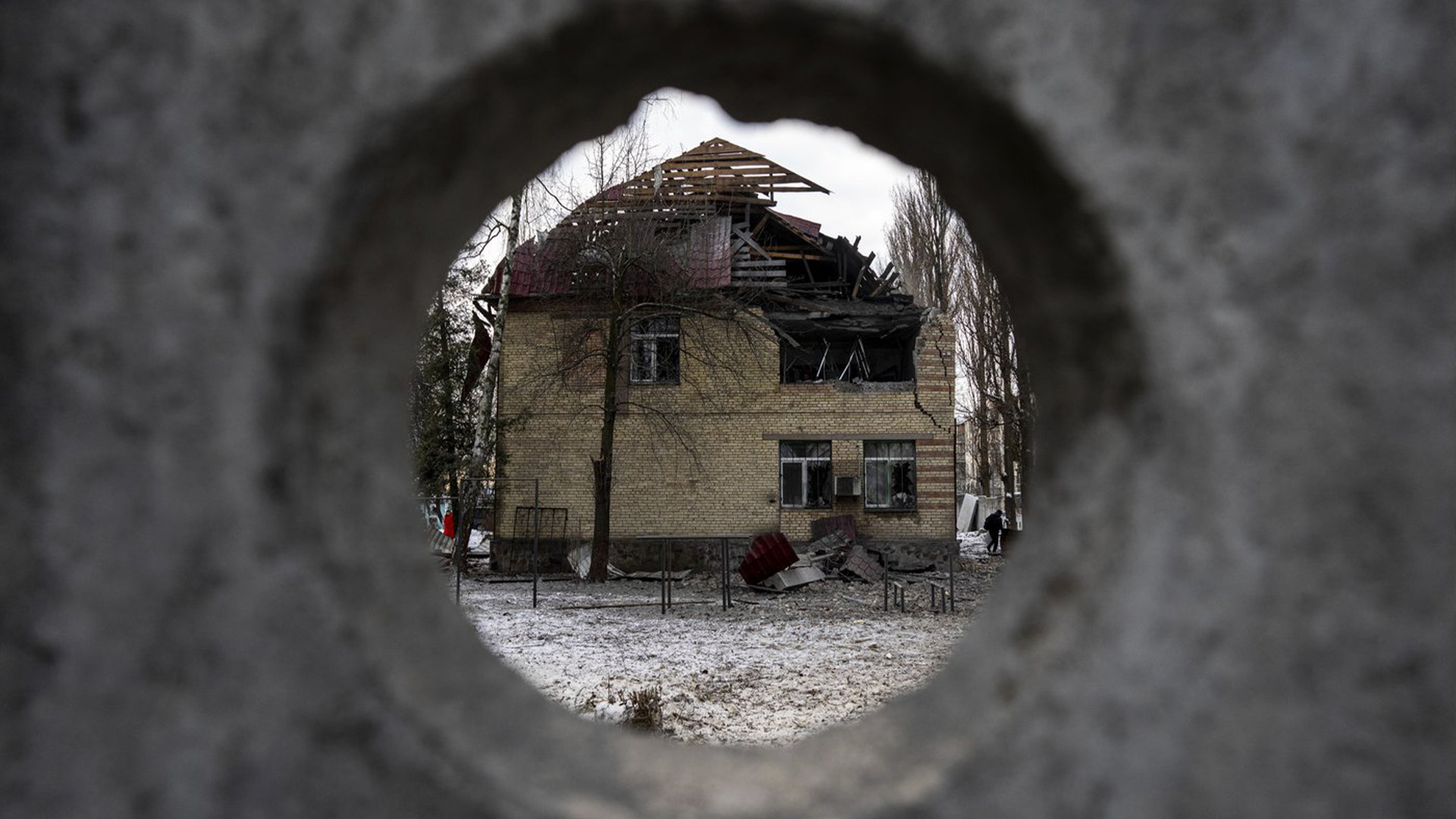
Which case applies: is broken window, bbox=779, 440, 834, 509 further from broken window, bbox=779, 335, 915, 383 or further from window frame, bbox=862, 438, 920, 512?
broken window, bbox=779, 335, 915, 383

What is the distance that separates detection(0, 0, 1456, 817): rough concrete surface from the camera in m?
1.00

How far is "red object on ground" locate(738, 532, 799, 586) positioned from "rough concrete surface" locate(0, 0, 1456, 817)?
12.9 m

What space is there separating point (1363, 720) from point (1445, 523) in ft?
0.92

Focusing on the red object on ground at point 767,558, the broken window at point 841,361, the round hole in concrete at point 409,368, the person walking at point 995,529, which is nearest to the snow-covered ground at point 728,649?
the red object on ground at point 767,558

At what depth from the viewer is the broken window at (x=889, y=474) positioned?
16.7m

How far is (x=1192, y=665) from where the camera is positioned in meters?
1.02

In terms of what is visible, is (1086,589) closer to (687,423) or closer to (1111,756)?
(1111,756)

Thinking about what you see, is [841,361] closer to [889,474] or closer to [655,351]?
[889,474]

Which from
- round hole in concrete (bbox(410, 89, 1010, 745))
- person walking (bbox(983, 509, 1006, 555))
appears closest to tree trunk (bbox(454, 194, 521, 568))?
round hole in concrete (bbox(410, 89, 1010, 745))

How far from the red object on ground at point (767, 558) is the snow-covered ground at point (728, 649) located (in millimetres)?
406

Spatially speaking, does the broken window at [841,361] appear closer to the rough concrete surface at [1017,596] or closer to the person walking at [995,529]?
the person walking at [995,529]

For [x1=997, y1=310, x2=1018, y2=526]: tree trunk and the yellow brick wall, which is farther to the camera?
the yellow brick wall

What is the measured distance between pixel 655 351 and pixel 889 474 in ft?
18.3

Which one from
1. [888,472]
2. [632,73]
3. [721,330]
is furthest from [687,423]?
[632,73]
